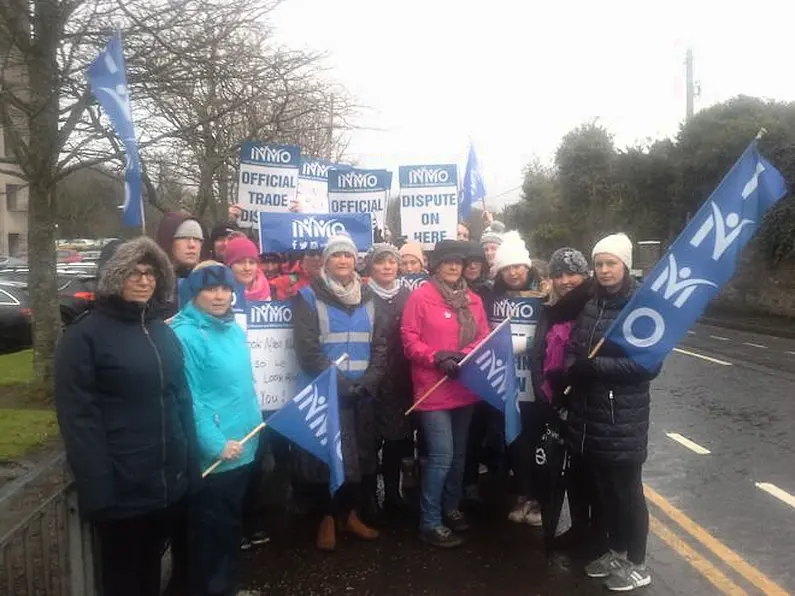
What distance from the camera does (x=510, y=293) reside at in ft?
18.8

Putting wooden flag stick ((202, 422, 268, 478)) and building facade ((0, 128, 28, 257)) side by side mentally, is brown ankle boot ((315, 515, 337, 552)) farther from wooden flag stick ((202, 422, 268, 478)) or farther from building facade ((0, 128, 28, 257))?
building facade ((0, 128, 28, 257))

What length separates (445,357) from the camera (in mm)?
5090

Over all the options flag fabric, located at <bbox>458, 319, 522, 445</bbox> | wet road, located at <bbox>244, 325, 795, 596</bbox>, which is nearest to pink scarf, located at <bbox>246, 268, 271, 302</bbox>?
flag fabric, located at <bbox>458, 319, 522, 445</bbox>

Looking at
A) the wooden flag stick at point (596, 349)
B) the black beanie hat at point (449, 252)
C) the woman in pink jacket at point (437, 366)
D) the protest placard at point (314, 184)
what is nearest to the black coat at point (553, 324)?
the wooden flag stick at point (596, 349)

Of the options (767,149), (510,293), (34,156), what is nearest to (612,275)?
(510,293)

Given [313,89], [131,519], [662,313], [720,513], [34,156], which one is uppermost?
[313,89]

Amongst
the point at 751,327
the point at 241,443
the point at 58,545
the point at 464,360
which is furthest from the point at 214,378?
the point at 751,327

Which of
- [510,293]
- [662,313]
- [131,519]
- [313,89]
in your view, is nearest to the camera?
[131,519]

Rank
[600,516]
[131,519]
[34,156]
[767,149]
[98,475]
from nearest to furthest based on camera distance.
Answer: [98,475] < [131,519] < [600,516] < [34,156] < [767,149]

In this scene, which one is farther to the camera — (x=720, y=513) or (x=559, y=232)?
(x=559, y=232)

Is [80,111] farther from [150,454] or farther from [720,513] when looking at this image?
[720,513]

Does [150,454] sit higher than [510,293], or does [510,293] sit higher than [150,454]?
[510,293]

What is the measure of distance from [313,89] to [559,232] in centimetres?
2582

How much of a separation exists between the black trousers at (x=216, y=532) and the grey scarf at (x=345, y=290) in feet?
4.35
